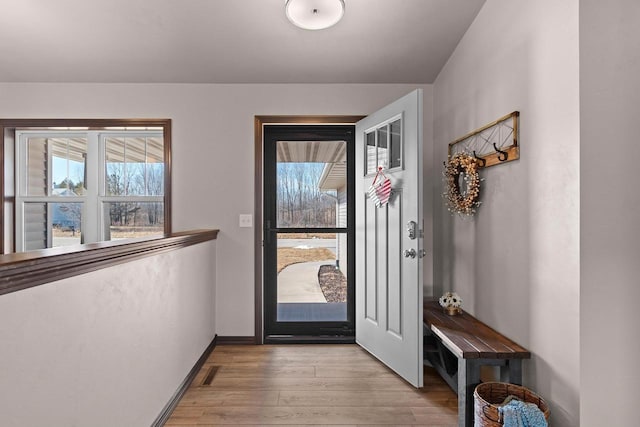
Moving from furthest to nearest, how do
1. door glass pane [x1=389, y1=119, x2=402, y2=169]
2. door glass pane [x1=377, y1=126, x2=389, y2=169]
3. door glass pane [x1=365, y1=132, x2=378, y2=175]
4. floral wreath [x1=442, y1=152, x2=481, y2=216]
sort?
door glass pane [x1=365, y1=132, x2=378, y2=175] → door glass pane [x1=377, y1=126, x2=389, y2=169] → door glass pane [x1=389, y1=119, x2=402, y2=169] → floral wreath [x1=442, y1=152, x2=481, y2=216]

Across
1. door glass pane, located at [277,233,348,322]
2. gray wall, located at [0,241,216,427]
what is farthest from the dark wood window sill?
door glass pane, located at [277,233,348,322]

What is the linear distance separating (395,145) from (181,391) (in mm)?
2211

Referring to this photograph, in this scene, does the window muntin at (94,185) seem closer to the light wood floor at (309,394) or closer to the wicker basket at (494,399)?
the light wood floor at (309,394)

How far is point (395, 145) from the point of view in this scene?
8.13 ft

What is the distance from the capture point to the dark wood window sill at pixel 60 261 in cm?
85

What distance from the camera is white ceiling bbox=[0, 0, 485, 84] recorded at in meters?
2.08

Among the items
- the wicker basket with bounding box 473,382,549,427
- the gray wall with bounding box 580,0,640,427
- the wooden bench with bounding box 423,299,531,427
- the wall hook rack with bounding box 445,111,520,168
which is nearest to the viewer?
the gray wall with bounding box 580,0,640,427

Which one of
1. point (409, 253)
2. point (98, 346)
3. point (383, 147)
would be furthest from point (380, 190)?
point (98, 346)

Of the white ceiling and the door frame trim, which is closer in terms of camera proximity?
the white ceiling

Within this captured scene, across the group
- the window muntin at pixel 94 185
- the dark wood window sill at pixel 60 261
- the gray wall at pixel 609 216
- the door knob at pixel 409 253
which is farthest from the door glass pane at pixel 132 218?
the gray wall at pixel 609 216

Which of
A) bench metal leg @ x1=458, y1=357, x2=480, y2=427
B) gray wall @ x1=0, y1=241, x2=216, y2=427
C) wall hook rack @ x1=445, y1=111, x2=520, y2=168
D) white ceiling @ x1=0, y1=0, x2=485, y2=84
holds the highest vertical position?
white ceiling @ x1=0, y1=0, x2=485, y2=84

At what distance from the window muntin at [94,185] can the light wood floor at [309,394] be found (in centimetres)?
162

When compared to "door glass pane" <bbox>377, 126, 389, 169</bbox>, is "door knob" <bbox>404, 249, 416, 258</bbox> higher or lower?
lower

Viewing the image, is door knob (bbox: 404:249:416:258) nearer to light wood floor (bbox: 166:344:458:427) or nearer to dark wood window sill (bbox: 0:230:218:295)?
light wood floor (bbox: 166:344:458:427)
